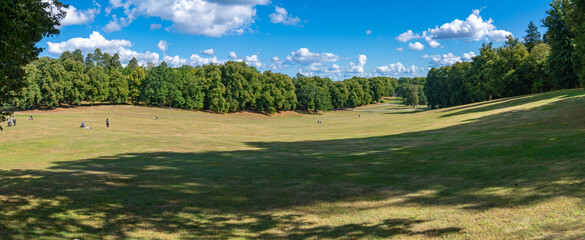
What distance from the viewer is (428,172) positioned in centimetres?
1555

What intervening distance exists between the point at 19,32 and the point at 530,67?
8558 centimetres

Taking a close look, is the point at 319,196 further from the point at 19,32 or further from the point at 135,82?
the point at 135,82

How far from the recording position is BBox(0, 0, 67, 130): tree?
32.9 feet

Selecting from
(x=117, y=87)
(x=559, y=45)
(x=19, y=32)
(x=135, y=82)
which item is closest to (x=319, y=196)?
(x=19, y=32)

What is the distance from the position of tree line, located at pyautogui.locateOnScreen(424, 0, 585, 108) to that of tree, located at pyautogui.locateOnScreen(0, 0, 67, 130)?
29.2 meters

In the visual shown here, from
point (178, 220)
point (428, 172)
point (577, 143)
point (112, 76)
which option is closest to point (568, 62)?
point (577, 143)

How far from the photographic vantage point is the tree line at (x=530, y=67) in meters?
38.9

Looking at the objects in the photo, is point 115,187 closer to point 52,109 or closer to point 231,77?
point 52,109

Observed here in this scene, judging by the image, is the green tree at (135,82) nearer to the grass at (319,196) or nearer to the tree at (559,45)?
the grass at (319,196)

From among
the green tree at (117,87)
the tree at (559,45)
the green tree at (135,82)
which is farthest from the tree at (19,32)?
the green tree at (135,82)

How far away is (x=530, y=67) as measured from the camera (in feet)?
236

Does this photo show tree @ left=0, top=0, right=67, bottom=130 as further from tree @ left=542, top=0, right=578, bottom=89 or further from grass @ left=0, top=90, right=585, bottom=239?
tree @ left=542, top=0, right=578, bottom=89

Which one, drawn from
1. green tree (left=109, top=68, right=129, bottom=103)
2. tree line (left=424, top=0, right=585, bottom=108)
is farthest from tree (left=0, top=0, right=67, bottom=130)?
green tree (left=109, top=68, right=129, bottom=103)

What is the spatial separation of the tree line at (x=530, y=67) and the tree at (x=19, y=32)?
29.2 meters
